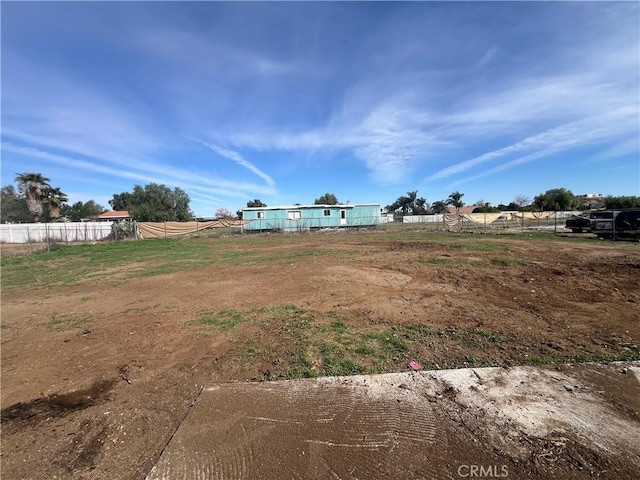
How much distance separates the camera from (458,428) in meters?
2.25

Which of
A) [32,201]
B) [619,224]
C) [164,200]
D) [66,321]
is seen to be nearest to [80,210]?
[164,200]

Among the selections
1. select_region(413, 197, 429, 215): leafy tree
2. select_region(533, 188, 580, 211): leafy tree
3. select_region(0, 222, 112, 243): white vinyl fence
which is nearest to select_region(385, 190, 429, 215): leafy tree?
select_region(413, 197, 429, 215): leafy tree

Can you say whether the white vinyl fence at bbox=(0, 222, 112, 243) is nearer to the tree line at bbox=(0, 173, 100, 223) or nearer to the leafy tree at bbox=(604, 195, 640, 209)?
the tree line at bbox=(0, 173, 100, 223)

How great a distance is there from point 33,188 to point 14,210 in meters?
21.3

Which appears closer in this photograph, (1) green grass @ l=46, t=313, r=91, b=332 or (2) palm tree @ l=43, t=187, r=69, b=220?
(1) green grass @ l=46, t=313, r=91, b=332

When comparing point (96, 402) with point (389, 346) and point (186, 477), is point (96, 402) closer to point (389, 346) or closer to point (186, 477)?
point (186, 477)

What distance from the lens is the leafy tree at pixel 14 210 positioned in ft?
169

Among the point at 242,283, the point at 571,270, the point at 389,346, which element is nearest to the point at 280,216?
the point at 242,283

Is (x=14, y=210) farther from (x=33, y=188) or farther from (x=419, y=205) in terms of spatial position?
(x=419, y=205)

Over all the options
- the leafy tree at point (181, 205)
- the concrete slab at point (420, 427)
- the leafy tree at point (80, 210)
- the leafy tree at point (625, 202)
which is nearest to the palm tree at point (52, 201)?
the leafy tree at point (181, 205)

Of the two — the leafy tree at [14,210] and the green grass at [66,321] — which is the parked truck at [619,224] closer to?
the green grass at [66,321]

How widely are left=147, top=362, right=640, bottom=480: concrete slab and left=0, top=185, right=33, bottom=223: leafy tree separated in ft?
235

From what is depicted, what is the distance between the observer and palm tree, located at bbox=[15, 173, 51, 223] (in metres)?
39.8

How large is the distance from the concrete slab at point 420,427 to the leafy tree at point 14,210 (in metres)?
71.6
